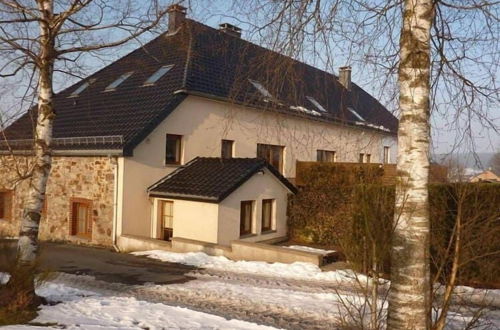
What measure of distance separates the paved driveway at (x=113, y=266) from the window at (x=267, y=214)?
509 centimetres

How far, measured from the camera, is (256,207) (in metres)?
16.0

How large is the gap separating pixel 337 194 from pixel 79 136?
9.27m

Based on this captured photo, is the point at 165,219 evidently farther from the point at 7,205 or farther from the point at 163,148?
the point at 7,205

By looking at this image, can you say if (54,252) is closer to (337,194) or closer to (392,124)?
(337,194)

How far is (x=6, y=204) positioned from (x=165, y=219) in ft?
27.7

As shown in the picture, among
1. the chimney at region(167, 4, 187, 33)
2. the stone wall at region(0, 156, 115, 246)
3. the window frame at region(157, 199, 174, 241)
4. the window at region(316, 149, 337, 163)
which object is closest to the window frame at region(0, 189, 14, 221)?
the stone wall at region(0, 156, 115, 246)

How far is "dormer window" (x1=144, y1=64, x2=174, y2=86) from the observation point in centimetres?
1752

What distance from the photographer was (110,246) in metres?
14.9

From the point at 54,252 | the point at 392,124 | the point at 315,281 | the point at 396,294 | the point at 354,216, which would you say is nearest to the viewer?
the point at 396,294

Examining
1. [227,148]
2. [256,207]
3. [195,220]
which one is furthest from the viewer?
[227,148]

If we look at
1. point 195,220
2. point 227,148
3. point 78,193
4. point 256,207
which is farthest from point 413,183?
point 227,148

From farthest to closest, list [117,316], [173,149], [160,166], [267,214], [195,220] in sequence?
1. [267,214]
2. [173,149]
3. [160,166]
4. [195,220]
5. [117,316]

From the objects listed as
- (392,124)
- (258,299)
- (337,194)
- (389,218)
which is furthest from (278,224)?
(389,218)

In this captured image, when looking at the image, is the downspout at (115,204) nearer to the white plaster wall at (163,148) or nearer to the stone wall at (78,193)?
the stone wall at (78,193)
